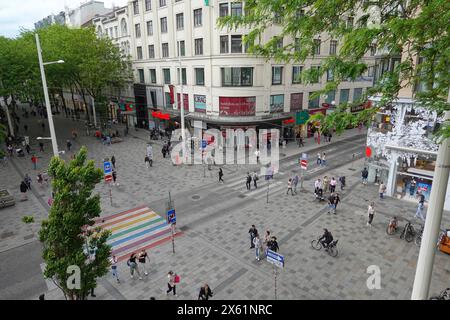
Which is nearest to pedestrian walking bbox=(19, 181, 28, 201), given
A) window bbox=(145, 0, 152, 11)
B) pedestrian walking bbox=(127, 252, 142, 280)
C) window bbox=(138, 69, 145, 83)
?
pedestrian walking bbox=(127, 252, 142, 280)

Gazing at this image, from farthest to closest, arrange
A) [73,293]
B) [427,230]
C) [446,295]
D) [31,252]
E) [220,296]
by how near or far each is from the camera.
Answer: [31,252] < [220,296] < [446,295] < [73,293] < [427,230]

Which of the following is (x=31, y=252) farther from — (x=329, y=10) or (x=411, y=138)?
(x=411, y=138)

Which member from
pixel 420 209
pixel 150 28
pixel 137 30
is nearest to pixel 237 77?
pixel 150 28

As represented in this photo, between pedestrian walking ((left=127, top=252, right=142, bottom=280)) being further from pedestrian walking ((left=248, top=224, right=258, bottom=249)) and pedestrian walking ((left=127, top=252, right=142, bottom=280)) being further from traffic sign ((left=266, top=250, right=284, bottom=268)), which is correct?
traffic sign ((left=266, top=250, right=284, bottom=268))

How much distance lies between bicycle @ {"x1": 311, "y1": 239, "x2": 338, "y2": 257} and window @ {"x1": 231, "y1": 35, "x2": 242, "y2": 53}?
22735 mm

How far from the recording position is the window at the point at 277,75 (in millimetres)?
34031

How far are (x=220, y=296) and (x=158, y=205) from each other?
32.1 ft

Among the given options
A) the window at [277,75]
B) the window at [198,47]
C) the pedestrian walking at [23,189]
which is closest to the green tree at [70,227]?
the pedestrian walking at [23,189]

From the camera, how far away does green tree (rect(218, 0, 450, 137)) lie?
492 cm

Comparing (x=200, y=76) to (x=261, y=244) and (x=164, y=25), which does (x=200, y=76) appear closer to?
(x=164, y=25)

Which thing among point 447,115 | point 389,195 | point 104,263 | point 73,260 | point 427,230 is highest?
point 447,115

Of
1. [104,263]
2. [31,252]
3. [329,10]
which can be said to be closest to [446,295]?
[329,10]

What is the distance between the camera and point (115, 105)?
5425cm

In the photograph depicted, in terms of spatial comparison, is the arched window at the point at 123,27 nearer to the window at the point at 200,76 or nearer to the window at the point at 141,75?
the window at the point at 141,75
